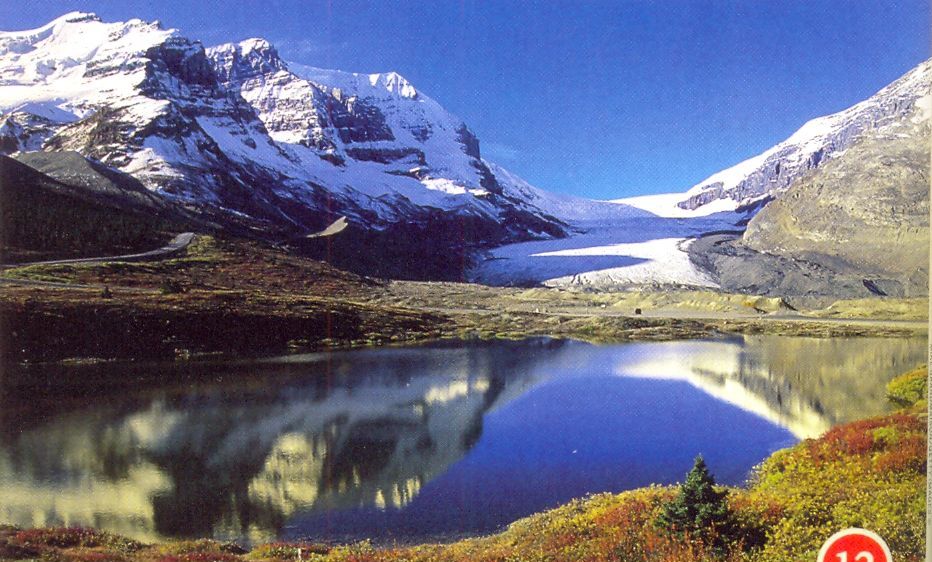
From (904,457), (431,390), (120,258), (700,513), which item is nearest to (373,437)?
(431,390)

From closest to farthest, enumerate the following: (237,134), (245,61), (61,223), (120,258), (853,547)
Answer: (853,547) → (61,223) → (120,258) → (237,134) → (245,61)

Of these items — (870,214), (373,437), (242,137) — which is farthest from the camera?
(242,137)

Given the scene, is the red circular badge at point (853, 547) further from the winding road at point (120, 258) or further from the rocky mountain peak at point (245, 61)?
the rocky mountain peak at point (245, 61)

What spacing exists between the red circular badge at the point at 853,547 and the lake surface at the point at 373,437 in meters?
4.28

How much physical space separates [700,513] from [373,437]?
8.51 metres

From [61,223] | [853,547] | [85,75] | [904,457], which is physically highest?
[85,75]

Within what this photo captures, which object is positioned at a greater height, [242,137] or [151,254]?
[242,137]

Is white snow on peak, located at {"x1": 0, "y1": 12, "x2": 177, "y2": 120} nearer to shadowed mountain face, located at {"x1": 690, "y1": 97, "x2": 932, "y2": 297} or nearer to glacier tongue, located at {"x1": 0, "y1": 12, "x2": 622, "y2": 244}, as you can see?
glacier tongue, located at {"x1": 0, "y1": 12, "x2": 622, "y2": 244}

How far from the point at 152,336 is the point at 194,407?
9.32 m

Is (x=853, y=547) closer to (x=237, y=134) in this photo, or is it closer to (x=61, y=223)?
(x=61, y=223)

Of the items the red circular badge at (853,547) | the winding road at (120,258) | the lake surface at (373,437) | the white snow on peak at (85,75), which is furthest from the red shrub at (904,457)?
the white snow on peak at (85,75)

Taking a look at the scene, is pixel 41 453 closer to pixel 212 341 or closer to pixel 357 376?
pixel 357 376

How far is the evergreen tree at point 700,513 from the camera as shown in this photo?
5.48m

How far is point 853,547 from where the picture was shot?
5.18 meters
